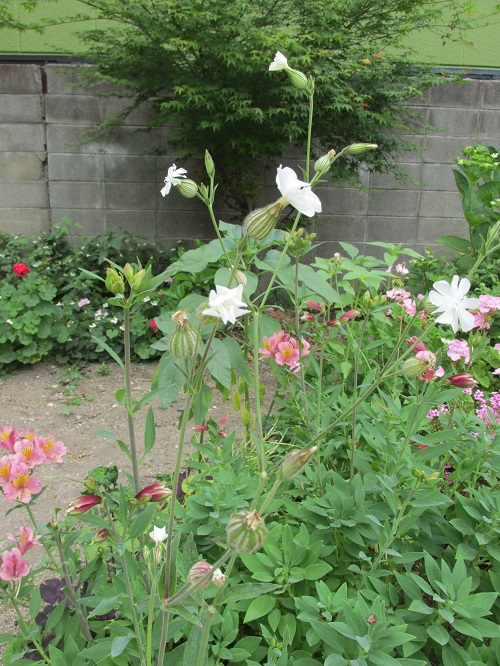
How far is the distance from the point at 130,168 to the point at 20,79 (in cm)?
88

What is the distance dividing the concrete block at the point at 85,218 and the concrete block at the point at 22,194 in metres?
0.13

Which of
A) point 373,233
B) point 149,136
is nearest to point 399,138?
point 373,233

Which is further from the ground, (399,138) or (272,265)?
(399,138)

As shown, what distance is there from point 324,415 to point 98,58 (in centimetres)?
286

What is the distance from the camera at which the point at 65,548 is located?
0.93 metres

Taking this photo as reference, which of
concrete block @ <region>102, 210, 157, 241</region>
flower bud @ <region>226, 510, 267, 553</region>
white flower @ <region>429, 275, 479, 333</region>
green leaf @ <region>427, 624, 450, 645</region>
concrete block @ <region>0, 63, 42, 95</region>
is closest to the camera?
flower bud @ <region>226, 510, 267, 553</region>

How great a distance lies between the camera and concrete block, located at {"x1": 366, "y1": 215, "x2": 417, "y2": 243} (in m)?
3.88

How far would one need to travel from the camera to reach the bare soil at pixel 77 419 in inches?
81.3

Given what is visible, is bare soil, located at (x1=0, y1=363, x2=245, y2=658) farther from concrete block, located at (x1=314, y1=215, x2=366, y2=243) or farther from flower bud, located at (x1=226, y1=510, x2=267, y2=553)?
concrete block, located at (x1=314, y1=215, x2=366, y2=243)

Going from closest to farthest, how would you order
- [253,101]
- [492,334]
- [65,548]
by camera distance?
1. [65,548]
2. [492,334]
3. [253,101]

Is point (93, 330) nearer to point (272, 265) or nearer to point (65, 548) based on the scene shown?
point (272, 265)

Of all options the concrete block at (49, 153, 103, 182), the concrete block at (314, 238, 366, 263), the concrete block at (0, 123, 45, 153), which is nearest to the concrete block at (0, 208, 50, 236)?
the concrete block at (49, 153, 103, 182)

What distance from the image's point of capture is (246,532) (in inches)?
21.1

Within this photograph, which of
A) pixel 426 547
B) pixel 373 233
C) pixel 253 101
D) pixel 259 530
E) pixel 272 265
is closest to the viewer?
pixel 259 530
